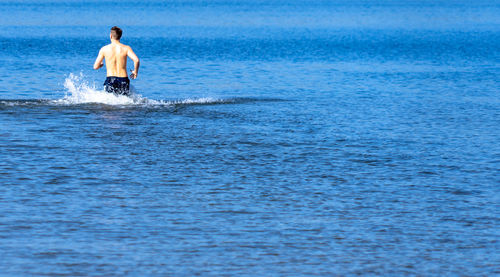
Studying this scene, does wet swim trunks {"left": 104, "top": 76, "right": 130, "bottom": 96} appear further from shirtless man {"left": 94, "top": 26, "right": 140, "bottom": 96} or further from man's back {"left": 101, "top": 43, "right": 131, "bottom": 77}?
man's back {"left": 101, "top": 43, "right": 131, "bottom": 77}

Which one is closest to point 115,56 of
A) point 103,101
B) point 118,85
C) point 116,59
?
point 116,59

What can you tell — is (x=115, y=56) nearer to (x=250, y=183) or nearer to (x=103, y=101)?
(x=103, y=101)

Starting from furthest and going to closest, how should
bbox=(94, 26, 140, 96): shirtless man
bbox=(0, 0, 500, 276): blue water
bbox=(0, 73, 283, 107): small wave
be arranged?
bbox=(0, 73, 283, 107): small wave < bbox=(94, 26, 140, 96): shirtless man < bbox=(0, 0, 500, 276): blue water

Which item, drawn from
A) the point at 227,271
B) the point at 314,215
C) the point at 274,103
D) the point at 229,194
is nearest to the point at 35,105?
the point at 274,103

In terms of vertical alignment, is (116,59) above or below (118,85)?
above

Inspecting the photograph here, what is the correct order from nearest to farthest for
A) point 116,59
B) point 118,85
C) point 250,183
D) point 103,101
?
1. point 250,183
2. point 116,59
3. point 118,85
4. point 103,101

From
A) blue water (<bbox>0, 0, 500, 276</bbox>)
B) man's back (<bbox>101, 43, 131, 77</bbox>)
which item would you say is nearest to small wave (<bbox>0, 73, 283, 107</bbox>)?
blue water (<bbox>0, 0, 500, 276</bbox>)

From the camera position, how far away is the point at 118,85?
1862 cm

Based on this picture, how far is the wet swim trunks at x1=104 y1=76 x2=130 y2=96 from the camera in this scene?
60.7 ft

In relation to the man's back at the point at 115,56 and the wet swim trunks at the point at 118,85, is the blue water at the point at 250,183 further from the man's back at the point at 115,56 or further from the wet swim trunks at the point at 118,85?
the man's back at the point at 115,56

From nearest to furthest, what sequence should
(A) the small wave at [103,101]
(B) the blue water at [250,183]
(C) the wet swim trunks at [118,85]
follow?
(B) the blue water at [250,183] → (C) the wet swim trunks at [118,85] → (A) the small wave at [103,101]

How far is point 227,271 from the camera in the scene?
24.3ft

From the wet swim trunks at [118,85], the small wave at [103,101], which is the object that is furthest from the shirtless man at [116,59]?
the small wave at [103,101]

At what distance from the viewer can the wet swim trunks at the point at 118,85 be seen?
18.5 m
